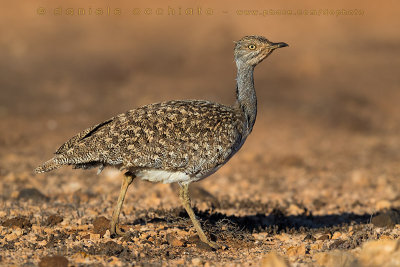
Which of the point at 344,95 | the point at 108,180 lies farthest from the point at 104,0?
the point at 108,180

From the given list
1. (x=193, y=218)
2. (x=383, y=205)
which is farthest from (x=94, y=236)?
(x=383, y=205)

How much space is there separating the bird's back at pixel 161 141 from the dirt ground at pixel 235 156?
2.71 feet

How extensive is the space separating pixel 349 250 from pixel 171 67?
16255 mm

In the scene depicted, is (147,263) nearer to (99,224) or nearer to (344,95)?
(99,224)

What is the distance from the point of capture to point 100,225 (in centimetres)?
687

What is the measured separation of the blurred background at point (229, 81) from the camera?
12.0 m

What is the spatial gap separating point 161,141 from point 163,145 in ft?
0.18

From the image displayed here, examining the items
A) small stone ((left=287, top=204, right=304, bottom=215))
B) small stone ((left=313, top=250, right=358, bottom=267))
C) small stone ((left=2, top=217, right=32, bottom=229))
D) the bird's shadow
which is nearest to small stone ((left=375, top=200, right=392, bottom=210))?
the bird's shadow

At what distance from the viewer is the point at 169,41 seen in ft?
85.3

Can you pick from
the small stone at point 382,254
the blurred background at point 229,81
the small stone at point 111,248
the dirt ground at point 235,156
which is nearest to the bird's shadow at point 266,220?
the dirt ground at point 235,156

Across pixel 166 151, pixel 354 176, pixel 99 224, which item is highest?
pixel 166 151

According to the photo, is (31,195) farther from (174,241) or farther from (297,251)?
(297,251)

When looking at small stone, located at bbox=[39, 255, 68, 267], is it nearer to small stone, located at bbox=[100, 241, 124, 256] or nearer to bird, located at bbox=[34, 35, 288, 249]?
small stone, located at bbox=[100, 241, 124, 256]

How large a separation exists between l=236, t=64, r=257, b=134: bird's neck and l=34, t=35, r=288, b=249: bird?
25 centimetres
